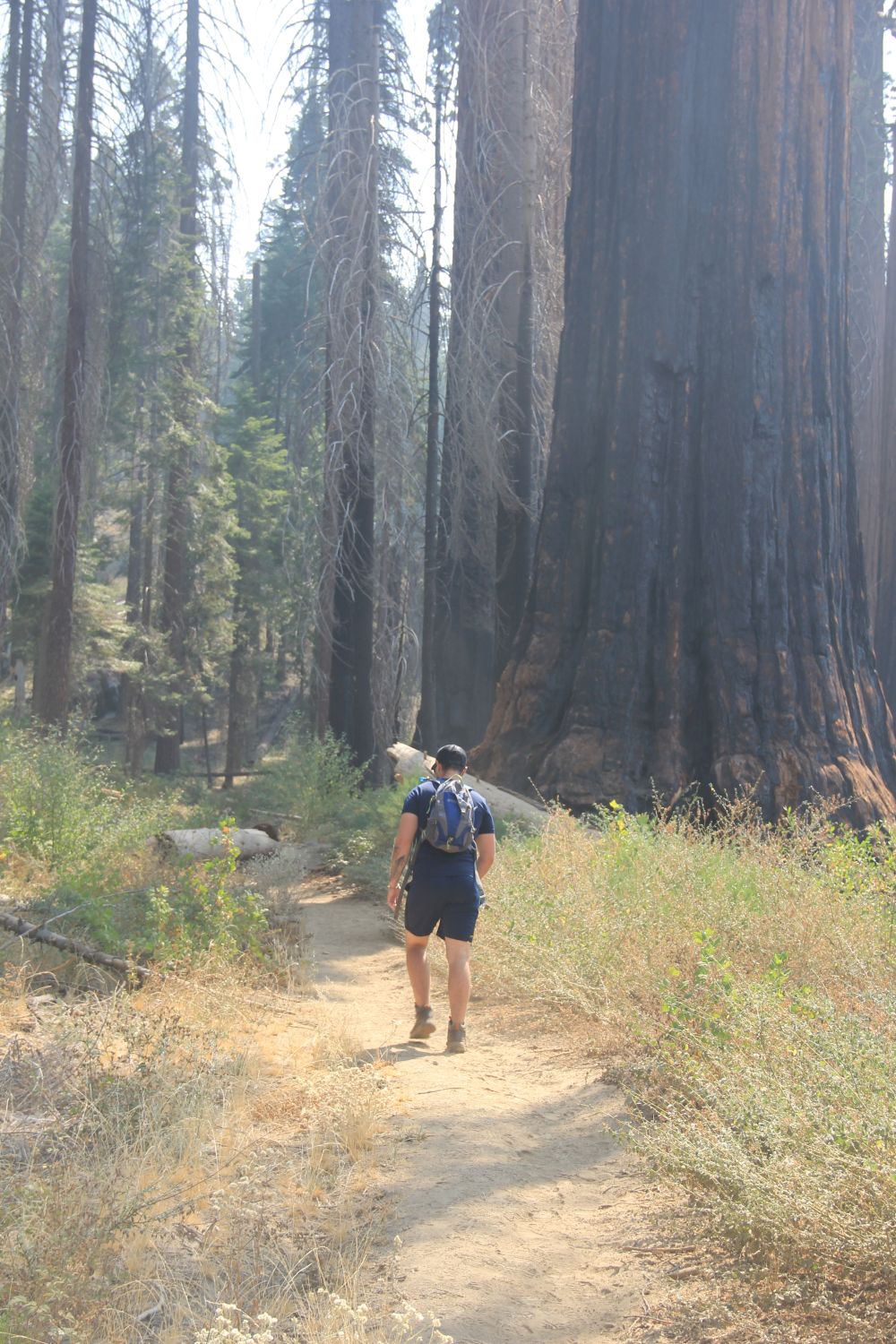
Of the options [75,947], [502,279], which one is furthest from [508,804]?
[502,279]

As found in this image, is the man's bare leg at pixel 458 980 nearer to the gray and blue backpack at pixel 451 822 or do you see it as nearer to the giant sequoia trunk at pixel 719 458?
the gray and blue backpack at pixel 451 822

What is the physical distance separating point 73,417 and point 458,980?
15.1 m

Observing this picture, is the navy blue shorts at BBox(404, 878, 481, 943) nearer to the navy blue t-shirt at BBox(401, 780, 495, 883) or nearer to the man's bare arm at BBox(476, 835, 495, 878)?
the navy blue t-shirt at BBox(401, 780, 495, 883)

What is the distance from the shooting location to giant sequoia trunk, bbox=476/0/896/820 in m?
10.4

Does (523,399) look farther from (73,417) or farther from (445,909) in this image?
(445,909)

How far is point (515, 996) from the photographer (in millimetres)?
7246

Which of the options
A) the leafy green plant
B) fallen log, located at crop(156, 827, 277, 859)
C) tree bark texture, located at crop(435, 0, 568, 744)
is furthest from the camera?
Answer: tree bark texture, located at crop(435, 0, 568, 744)

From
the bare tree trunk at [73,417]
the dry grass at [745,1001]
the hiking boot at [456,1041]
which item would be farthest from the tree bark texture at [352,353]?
the hiking boot at [456,1041]

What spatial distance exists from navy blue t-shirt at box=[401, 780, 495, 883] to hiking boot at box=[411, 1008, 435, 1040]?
73 centimetres

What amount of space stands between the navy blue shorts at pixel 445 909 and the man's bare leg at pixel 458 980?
6 cm

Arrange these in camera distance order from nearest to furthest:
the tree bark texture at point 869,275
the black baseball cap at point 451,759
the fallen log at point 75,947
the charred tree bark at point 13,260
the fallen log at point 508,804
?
the fallen log at point 75,947 < the black baseball cap at point 451,759 < the fallen log at point 508,804 < the charred tree bark at point 13,260 < the tree bark texture at point 869,275

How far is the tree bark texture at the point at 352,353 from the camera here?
51.8 feet

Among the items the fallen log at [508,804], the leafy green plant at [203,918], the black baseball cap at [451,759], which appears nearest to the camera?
the black baseball cap at [451,759]

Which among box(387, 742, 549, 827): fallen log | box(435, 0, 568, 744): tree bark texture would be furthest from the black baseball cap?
box(435, 0, 568, 744): tree bark texture
